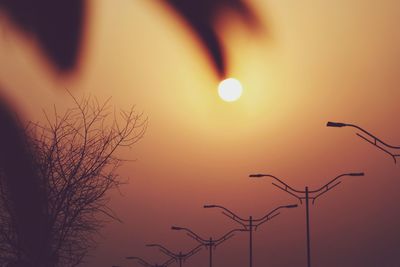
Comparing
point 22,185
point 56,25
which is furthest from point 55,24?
point 22,185

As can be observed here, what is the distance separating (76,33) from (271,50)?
5.05 feet

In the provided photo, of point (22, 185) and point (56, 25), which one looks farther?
point (22, 185)

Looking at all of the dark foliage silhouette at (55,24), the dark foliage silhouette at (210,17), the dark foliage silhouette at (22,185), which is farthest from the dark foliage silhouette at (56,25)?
the dark foliage silhouette at (22,185)

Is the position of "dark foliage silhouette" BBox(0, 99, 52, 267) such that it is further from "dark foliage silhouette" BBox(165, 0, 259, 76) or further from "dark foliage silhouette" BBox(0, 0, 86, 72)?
"dark foliage silhouette" BBox(165, 0, 259, 76)

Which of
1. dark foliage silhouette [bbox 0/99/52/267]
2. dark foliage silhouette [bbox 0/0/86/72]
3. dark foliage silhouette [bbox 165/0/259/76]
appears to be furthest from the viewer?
dark foliage silhouette [bbox 0/99/52/267]

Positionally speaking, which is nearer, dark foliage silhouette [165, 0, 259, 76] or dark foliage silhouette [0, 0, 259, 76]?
dark foliage silhouette [165, 0, 259, 76]

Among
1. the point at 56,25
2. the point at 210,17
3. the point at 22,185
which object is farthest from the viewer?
the point at 22,185

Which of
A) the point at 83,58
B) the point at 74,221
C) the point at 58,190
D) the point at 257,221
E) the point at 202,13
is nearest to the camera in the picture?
the point at 202,13

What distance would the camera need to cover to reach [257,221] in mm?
47281

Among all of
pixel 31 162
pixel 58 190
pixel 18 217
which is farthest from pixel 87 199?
pixel 31 162

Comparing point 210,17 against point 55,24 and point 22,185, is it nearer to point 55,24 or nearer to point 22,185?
point 55,24

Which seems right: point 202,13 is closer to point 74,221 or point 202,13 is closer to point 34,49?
point 34,49

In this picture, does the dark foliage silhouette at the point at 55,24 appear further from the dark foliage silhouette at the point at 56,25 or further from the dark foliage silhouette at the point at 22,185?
the dark foliage silhouette at the point at 22,185

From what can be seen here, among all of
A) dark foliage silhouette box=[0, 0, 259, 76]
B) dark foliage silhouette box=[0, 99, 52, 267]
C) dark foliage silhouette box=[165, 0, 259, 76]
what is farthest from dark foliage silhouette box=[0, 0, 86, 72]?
dark foliage silhouette box=[0, 99, 52, 267]
